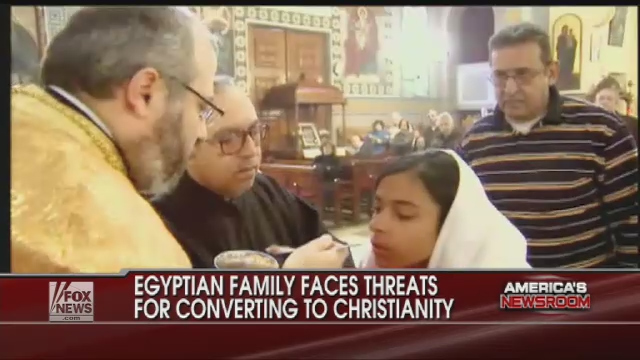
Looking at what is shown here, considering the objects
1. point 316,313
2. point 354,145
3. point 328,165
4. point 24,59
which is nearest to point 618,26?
point 354,145

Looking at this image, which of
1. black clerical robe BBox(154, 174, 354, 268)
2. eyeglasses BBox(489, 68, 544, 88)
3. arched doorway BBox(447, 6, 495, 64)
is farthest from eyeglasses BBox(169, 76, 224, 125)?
eyeglasses BBox(489, 68, 544, 88)

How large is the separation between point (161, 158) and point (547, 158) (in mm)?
1506

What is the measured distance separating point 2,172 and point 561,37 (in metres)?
2.24

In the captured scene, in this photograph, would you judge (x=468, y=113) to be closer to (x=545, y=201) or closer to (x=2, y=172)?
(x=545, y=201)

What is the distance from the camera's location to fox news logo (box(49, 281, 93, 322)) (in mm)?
2830

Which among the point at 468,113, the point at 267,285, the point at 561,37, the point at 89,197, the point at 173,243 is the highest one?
the point at 561,37

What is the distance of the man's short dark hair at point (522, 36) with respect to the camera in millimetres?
2855

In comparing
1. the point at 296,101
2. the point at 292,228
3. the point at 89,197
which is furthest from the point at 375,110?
the point at 89,197

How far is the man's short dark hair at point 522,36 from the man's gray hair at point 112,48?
1.23 metres

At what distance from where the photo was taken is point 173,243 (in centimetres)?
284

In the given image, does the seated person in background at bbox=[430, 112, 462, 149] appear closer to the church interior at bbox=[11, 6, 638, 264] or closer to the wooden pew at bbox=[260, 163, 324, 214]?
the church interior at bbox=[11, 6, 638, 264]

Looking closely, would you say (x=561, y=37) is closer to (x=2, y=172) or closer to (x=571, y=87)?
(x=571, y=87)

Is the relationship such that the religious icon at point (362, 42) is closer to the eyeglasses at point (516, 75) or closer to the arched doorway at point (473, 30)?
the arched doorway at point (473, 30)

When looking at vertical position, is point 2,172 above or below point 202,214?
above
